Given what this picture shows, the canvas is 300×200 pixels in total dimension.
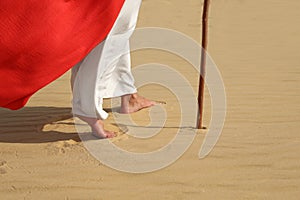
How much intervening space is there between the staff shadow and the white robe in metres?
0.40

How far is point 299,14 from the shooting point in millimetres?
9578

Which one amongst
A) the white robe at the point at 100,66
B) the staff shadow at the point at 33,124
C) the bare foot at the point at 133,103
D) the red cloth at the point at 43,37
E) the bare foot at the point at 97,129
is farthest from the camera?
the bare foot at the point at 133,103

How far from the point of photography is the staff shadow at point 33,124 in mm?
4285

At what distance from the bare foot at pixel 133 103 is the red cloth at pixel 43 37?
1.04 metres

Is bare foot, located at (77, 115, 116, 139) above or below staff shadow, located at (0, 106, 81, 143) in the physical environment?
above

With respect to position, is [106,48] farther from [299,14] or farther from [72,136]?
[299,14]

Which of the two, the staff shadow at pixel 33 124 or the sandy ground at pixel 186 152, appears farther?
the staff shadow at pixel 33 124

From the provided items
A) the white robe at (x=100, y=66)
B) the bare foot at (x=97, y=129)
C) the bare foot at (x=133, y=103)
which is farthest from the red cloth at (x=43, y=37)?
the bare foot at (x=133, y=103)

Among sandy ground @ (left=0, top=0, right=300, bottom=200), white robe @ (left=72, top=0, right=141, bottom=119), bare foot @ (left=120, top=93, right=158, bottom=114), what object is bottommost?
sandy ground @ (left=0, top=0, right=300, bottom=200)

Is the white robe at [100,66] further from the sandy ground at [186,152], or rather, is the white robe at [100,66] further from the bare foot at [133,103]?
the bare foot at [133,103]

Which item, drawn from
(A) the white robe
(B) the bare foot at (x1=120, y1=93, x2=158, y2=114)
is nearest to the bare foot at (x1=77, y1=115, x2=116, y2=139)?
(A) the white robe

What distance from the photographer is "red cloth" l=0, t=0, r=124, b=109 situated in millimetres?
3436

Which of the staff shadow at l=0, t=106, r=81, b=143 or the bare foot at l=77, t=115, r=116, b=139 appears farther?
the staff shadow at l=0, t=106, r=81, b=143

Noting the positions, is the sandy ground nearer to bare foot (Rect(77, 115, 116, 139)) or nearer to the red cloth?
bare foot (Rect(77, 115, 116, 139))
